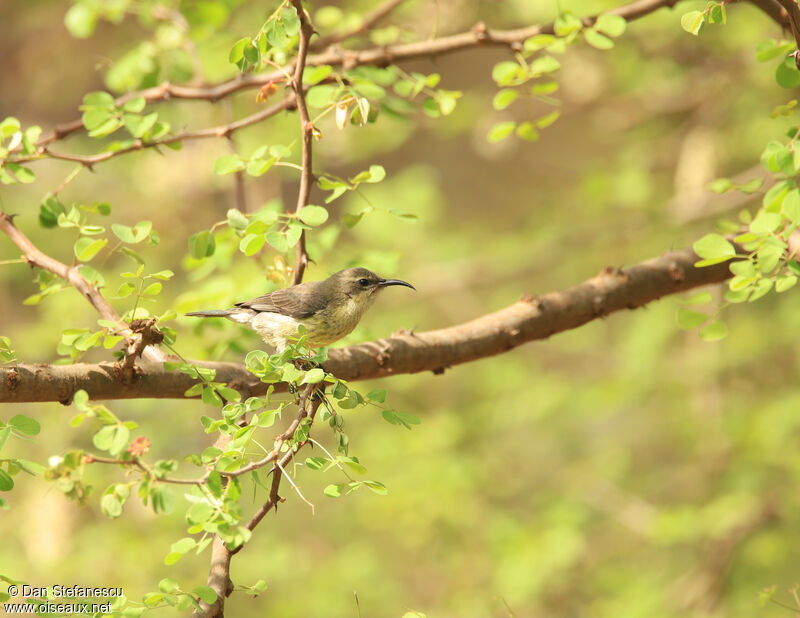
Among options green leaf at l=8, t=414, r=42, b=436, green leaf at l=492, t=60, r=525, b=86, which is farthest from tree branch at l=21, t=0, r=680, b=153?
green leaf at l=8, t=414, r=42, b=436

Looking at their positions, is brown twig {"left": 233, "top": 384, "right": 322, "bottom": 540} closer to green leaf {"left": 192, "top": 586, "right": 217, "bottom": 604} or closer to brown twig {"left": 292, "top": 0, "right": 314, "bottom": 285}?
green leaf {"left": 192, "top": 586, "right": 217, "bottom": 604}

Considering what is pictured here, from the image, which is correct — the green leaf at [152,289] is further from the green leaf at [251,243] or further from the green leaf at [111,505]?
the green leaf at [111,505]

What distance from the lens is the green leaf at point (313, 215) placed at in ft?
8.08

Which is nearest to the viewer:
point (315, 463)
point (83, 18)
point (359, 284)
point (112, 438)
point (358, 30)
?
point (112, 438)

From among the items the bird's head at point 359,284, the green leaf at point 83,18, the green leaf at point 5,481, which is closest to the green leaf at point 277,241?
the green leaf at point 5,481

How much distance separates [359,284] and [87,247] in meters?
2.04

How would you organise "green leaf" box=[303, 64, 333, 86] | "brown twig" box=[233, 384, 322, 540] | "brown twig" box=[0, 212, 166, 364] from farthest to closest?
1. "green leaf" box=[303, 64, 333, 86]
2. "brown twig" box=[0, 212, 166, 364]
3. "brown twig" box=[233, 384, 322, 540]

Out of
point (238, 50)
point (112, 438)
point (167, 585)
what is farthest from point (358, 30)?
point (167, 585)

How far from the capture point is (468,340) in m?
3.18

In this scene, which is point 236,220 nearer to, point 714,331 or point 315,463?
point 315,463

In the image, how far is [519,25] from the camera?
625 centimetres

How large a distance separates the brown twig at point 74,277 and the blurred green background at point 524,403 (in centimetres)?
140

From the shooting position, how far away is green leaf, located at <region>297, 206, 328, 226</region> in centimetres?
246

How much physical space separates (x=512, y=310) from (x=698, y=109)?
150 inches
